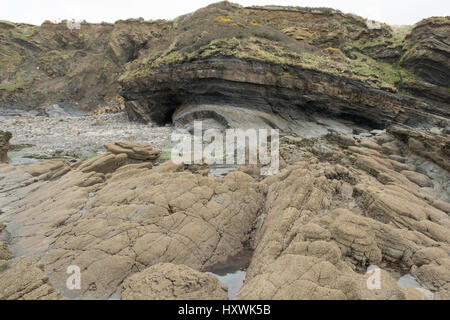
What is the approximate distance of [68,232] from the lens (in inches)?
374

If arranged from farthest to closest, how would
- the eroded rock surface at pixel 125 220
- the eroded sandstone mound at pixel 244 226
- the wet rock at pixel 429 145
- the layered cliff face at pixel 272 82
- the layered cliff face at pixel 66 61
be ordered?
the layered cliff face at pixel 66 61 → the layered cliff face at pixel 272 82 → the wet rock at pixel 429 145 → the eroded rock surface at pixel 125 220 → the eroded sandstone mound at pixel 244 226

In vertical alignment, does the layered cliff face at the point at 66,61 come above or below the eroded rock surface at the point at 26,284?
above

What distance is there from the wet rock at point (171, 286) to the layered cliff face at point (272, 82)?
18.3 metres

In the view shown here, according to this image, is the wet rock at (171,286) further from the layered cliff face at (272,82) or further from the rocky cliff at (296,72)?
the rocky cliff at (296,72)

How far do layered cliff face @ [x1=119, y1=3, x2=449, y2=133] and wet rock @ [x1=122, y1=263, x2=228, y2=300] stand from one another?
18.3 meters

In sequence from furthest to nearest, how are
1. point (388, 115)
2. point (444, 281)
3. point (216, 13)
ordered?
point (216, 13) → point (388, 115) → point (444, 281)

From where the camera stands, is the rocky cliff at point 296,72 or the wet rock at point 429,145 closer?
the wet rock at point 429,145

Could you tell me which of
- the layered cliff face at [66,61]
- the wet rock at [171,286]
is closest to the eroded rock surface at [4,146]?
the wet rock at [171,286]

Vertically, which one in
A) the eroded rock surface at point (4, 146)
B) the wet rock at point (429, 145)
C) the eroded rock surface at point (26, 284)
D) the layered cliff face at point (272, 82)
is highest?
the layered cliff face at point (272, 82)

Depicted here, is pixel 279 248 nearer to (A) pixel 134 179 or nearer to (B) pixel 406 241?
(B) pixel 406 241

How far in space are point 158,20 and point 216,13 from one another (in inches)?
807

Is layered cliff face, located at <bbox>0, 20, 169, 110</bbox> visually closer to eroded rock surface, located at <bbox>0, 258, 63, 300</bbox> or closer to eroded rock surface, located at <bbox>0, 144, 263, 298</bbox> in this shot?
eroded rock surface, located at <bbox>0, 144, 263, 298</bbox>

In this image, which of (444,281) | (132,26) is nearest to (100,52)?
(132,26)

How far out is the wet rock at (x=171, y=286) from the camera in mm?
6578
